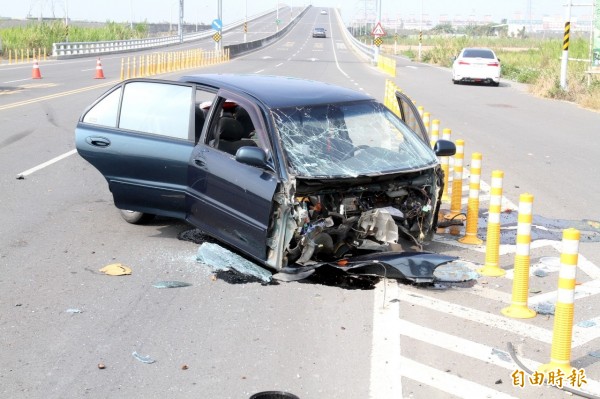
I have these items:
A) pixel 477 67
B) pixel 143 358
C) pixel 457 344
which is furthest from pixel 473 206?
pixel 477 67

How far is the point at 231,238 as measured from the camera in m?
7.73

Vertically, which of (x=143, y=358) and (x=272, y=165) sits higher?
(x=272, y=165)

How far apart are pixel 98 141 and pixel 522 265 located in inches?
182

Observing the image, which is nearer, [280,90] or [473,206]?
[280,90]

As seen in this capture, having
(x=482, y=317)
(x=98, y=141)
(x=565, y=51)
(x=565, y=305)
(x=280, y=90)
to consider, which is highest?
(x=565, y=51)

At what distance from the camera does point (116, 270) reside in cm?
760

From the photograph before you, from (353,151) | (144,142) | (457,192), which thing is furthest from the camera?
(457,192)

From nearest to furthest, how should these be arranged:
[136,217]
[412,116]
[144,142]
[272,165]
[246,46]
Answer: [272,165]
[144,142]
[136,217]
[412,116]
[246,46]

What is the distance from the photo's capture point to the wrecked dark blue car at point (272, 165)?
7277 mm

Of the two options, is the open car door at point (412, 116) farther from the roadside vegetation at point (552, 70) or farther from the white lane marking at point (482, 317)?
the roadside vegetation at point (552, 70)

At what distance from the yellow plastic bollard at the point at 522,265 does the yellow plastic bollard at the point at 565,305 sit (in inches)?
41.6

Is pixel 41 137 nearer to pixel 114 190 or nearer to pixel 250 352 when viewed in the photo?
pixel 114 190

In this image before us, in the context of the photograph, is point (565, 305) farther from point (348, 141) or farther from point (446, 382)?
point (348, 141)

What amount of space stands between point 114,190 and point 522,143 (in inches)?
410
